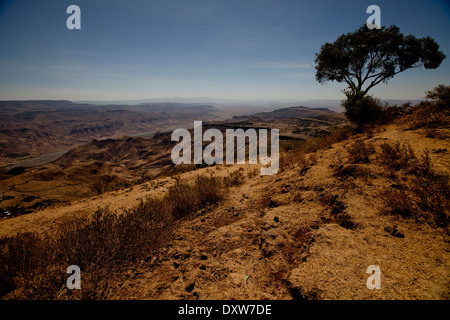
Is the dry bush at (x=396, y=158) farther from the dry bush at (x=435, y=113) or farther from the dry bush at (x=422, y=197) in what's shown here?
the dry bush at (x=435, y=113)

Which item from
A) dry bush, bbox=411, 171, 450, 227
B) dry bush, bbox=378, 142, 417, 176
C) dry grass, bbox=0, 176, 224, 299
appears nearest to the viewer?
dry grass, bbox=0, 176, 224, 299

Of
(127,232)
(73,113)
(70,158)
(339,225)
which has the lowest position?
(70,158)

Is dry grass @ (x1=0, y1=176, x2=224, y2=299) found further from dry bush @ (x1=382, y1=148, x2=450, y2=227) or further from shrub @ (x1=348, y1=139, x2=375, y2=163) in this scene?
shrub @ (x1=348, y1=139, x2=375, y2=163)

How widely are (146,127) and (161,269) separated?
582ft

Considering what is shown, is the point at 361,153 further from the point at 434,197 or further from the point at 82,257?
the point at 82,257

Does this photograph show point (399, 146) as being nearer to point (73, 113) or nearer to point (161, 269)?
point (161, 269)

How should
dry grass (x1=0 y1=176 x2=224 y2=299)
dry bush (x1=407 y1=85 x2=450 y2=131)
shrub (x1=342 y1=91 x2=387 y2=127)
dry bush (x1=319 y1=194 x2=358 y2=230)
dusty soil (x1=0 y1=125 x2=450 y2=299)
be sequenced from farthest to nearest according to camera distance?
shrub (x1=342 y1=91 x2=387 y2=127) → dry bush (x1=407 y1=85 x2=450 y2=131) → dry bush (x1=319 y1=194 x2=358 y2=230) → dry grass (x1=0 y1=176 x2=224 y2=299) → dusty soil (x1=0 y1=125 x2=450 y2=299)

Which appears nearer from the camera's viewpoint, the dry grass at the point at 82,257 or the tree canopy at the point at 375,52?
the dry grass at the point at 82,257

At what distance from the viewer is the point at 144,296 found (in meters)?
2.18

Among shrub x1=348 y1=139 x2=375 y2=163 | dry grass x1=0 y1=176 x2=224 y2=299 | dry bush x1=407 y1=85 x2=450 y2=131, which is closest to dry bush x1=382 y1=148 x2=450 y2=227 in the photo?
shrub x1=348 y1=139 x2=375 y2=163

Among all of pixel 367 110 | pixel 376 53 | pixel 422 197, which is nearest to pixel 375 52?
pixel 376 53

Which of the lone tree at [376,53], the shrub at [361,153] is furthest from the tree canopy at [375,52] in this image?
the shrub at [361,153]

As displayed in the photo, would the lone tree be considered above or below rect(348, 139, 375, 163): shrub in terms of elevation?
above

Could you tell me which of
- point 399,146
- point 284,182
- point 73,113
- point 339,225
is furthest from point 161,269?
point 73,113
